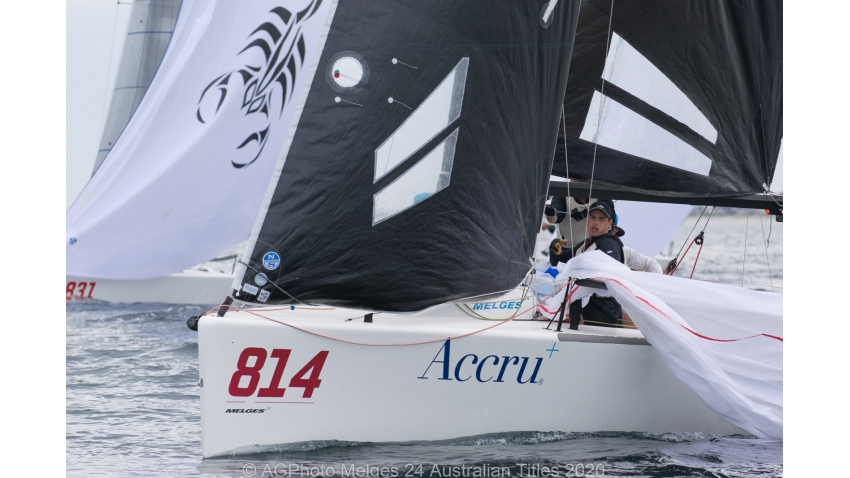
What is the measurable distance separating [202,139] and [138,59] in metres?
1.48

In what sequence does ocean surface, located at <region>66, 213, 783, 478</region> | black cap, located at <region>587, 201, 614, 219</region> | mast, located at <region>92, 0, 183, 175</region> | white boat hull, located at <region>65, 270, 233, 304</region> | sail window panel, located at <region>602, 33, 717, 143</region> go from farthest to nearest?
white boat hull, located at <region>65, 270, 233, 304</region> < mast, located at <region>92, 0, 183, 175</region> < sail window panel, located at <region>602, 33, 717, 143</region> < black cap, located at <region>587, 201, 614, 219</region> < ocean surface, located at <region>66, 213, 783, 478</region>

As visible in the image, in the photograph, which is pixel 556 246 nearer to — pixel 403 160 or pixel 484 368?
pixel 484 368

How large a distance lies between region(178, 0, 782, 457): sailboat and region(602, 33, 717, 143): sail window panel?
76cm

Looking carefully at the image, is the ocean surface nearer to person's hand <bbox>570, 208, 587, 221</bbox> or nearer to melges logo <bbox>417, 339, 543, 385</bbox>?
melges logo <bbox>417, 339, 543, 385</bbox>

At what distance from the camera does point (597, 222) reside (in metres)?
4.43

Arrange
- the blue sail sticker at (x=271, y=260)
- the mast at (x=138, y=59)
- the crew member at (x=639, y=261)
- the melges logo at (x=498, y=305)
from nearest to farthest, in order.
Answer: the blue sail sticker at (x=271, y=260)
the crew member at (x=639, y=261)
the melges logo at (x=498, y=305)
the mast at (x=138, y=59)

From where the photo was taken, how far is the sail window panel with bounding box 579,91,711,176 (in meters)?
4.91

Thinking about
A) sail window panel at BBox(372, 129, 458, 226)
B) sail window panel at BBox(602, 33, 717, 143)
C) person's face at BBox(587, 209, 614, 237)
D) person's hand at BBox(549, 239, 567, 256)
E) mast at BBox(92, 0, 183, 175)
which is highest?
mast at BBox(92, 0, 183, 175)

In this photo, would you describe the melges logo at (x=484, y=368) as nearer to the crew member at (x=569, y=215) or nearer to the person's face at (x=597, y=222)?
the person's face at (x=597, y=222)

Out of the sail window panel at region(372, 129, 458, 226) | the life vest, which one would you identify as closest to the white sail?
the life vest

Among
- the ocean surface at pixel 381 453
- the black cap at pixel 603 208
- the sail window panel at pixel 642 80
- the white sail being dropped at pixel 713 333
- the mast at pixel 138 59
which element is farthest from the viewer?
the mast at pixel 138 59

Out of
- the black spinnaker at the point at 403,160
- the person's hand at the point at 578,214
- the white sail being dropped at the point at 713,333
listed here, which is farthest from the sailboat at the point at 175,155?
the black spinnaker at the point at 403,160

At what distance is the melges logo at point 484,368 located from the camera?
3.78 metres

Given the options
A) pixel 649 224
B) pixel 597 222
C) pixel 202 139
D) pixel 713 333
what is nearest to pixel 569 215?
pixel 597 222
